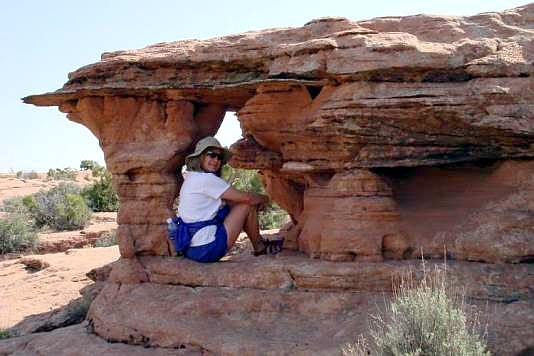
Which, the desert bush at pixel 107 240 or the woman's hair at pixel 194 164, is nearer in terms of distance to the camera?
the woman's hair at pixel 194 164

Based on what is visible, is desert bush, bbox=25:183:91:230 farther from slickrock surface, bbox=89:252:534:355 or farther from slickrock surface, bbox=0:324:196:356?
slickrock surface, bbox=89:252:534:355

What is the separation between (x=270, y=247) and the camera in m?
7.12

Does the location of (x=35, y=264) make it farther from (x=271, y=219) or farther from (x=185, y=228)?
(x=185, y=228)

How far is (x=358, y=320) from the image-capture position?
210 inches

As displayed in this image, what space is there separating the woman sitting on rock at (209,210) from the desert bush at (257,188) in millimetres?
8588

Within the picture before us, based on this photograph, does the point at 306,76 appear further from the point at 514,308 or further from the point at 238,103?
the point at 514,308

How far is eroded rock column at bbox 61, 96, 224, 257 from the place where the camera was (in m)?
7.05

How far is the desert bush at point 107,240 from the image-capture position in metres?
15.1

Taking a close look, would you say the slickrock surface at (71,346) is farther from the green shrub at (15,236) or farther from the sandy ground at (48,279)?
the green shrub at (15,236)

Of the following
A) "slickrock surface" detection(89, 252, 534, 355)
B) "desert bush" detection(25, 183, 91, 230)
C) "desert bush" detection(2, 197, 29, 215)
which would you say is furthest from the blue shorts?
"desert bush" detection(2, 197, 29, 215)

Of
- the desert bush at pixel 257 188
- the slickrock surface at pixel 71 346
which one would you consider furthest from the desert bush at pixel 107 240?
the slickrock surface at pixel 71 346

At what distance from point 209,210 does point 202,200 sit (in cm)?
14

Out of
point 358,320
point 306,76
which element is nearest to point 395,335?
point 358,320

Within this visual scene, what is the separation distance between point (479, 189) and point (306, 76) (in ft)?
7.20
